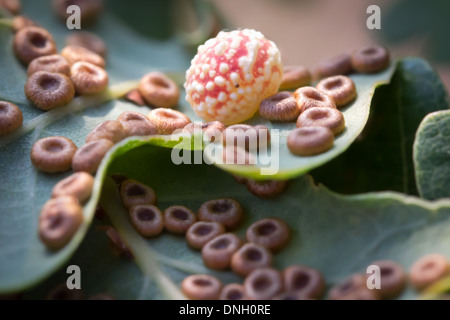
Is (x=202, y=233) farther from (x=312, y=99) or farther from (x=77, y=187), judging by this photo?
(x=312, y=99)

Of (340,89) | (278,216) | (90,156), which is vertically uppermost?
(340,89)

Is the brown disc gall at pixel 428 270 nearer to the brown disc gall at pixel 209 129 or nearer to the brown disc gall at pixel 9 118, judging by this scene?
the brown disc gall at pixel 209 129

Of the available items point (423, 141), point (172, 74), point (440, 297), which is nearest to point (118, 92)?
point (172, 74)

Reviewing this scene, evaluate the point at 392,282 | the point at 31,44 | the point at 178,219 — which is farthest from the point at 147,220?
the point at 31,44

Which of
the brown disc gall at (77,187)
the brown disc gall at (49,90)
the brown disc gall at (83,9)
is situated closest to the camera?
the brown disc gall at (77,187)

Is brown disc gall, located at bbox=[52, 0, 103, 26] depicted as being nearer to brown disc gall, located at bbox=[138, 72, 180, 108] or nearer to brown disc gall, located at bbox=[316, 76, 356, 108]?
brown disc gall, located at bbox=[138, 72, 180, 108]

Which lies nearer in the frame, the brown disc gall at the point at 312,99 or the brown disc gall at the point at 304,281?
the brown disc gall at the point at 304,281

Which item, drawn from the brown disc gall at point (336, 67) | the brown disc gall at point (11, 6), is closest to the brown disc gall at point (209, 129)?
the brown disc gall at point (336, 67)
